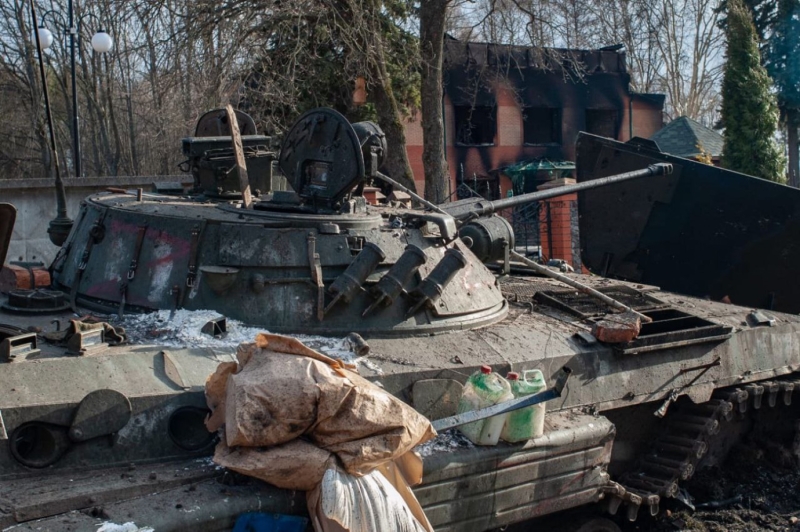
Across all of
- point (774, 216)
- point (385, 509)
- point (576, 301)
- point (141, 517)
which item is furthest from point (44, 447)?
point (774, 216)

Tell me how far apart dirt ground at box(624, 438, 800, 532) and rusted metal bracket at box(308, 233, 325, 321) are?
8.37ft

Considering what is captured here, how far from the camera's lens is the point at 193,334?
15.3ft

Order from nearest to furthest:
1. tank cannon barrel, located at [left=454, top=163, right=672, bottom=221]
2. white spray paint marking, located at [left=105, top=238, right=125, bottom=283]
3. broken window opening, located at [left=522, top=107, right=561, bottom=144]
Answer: white spray paint marking, located at [left=105, top=238, right=125, bottom=283] < tank cannon barrel, located at [left=454, top=163, right=672, bottom=221] < broken window opening, located at [left=522, top=107, right=561, bottom=144]

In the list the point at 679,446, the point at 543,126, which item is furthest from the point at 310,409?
the point at 543,126

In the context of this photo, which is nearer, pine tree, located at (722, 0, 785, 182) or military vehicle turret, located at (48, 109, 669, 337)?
military vehicle turret, located at (48, 109, 669, 337)

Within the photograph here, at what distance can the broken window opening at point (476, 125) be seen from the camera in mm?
23766

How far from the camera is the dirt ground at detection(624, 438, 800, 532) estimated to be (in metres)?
5.88

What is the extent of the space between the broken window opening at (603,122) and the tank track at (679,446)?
1985cm

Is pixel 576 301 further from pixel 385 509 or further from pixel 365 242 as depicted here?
pixel 385 509

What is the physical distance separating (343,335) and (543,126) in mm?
21185

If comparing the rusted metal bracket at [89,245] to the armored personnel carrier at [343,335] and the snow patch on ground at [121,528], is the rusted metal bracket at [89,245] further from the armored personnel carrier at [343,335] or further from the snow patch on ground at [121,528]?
the snow patch on ground at [121,528]

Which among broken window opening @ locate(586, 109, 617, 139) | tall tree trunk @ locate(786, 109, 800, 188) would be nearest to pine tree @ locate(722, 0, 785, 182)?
broken window opening @ locate(586, 109, 617, 139)

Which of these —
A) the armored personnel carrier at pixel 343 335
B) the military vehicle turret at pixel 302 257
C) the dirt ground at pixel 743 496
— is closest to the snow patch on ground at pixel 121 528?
the armored personnel carrier at pixel 343 335

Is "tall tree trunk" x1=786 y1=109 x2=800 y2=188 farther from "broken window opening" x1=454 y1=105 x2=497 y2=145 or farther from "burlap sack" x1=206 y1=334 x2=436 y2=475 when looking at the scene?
"burlap sack" x1=206 y1=334 x2=436 y2=475
